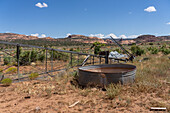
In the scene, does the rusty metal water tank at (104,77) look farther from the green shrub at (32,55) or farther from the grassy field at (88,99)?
the green shrub at (32,55)

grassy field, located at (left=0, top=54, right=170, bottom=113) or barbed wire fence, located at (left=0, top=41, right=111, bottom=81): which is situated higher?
barbed wire fence, located at (left=0, top=41, right=111, bottom=81)

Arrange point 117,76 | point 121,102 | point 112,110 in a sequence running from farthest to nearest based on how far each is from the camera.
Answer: point 117,76 < point 121,102 < point 112,110

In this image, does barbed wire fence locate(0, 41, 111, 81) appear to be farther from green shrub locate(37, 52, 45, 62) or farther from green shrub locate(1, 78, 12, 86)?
green shrub locate(1, 78, 12, 86)

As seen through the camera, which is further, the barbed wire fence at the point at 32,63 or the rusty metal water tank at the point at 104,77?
the barbed wire fence at the point at 32,63

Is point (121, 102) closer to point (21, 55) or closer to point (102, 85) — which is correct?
point (102, 85)

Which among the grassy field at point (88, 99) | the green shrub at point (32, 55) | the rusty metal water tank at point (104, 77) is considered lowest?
the grassy field at point (88, 99)

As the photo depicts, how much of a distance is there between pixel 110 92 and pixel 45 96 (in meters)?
2.24

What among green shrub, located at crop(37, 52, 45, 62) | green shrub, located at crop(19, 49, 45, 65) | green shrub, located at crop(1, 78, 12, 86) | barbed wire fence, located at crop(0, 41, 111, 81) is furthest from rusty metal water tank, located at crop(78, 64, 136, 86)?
green shrub, located at crop(37, 52, 45, 62)

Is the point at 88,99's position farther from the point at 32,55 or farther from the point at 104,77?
the point at 32,55

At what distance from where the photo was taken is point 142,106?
407cm

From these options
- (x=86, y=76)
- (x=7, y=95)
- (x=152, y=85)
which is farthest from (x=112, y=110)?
(x=7, y=95)

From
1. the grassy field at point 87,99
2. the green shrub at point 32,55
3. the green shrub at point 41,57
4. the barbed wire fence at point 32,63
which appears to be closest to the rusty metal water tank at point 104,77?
the grassy field at point 87,99

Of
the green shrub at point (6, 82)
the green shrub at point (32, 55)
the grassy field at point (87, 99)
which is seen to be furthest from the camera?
the green shrub at point (32, 55)

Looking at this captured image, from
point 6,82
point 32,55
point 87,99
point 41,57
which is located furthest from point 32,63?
point 87,99
